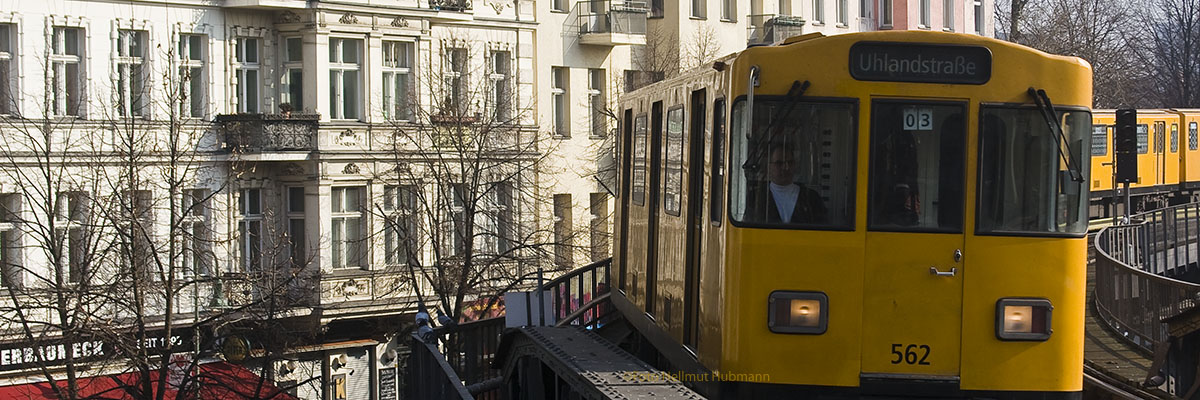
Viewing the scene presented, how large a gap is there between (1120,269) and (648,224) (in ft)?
28.6

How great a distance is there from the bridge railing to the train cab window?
26.6 feet

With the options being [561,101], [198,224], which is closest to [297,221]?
[198,224]

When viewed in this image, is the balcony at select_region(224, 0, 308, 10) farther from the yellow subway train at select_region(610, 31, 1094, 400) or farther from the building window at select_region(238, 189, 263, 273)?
the yellow subway train at select_region(610, 31, 1094, 400)

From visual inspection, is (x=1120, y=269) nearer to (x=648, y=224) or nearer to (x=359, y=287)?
(x=648, y=224)

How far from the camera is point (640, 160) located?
1486 centimetres

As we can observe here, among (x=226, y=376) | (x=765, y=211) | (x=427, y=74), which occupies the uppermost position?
(x=427, y=74)

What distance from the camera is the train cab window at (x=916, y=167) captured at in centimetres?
1034

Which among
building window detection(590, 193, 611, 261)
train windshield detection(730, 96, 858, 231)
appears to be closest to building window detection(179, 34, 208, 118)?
building window detection(590, 193, 611, 261)

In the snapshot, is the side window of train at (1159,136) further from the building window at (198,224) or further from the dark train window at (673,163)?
the dark train window at (673,163)

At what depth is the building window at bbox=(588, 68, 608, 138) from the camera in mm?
41594

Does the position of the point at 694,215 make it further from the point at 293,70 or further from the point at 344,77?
the point at 344,77

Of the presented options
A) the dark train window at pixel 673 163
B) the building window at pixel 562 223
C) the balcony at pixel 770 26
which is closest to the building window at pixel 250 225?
the building window at pixel 562 223

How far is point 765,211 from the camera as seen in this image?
10.3 meters

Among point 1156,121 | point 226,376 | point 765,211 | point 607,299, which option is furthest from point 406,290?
point 765,211
